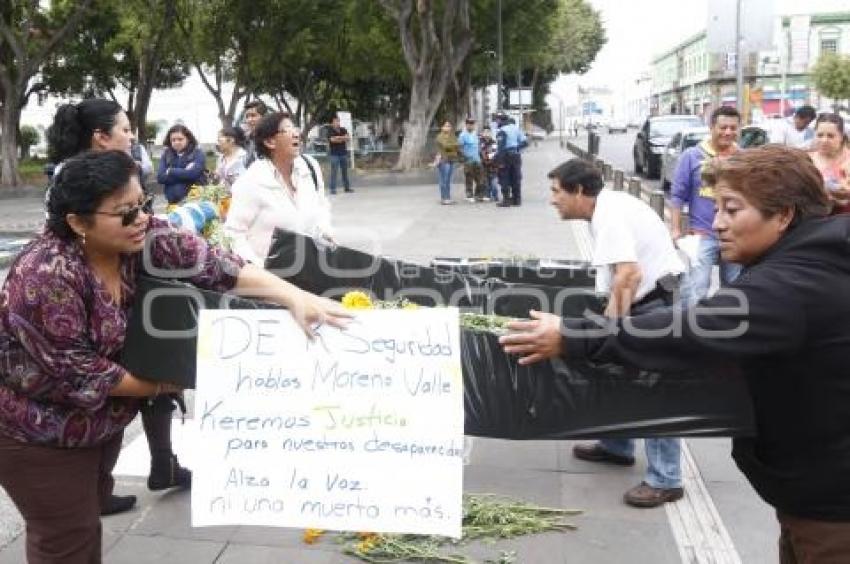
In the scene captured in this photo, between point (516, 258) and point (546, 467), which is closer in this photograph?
point (546, 467)

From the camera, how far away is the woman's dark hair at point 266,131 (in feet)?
15.4

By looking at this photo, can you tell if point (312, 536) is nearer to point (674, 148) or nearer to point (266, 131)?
point (266, 131)

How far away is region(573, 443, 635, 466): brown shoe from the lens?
454cm

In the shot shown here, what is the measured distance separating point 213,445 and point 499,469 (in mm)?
2163

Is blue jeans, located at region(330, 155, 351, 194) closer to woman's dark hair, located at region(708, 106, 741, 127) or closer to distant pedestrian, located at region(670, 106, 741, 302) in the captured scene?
distant pedestrian, located at region(670, 106, 741, 302)

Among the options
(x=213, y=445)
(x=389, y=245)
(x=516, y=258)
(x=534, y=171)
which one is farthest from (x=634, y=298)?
(x=534, y=171)

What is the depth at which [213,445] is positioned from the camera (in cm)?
264

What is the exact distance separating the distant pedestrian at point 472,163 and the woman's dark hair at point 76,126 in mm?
13361

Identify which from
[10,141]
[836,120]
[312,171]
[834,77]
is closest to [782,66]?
[834,77]

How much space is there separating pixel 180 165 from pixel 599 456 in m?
5.15

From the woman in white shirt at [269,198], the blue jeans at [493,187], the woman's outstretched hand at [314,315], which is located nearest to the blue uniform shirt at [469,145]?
the blue jeans at [493,187]

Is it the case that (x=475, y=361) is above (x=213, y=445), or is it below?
above

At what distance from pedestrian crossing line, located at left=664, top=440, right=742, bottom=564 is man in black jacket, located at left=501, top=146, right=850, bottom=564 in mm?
1448

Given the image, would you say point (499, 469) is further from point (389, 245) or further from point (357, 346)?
point (389, 245)
